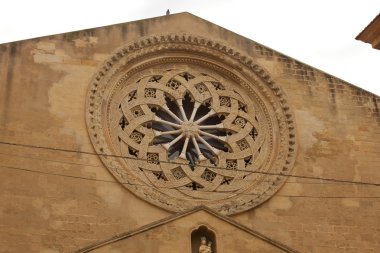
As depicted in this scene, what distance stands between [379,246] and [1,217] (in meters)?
6.31

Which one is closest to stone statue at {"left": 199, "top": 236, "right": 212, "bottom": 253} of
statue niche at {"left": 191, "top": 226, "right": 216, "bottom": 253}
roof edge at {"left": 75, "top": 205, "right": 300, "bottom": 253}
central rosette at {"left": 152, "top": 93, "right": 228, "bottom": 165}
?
statue niche at {"left": 191, "top": 226, "right": 216, "bottom": 253}

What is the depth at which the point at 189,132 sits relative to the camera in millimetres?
14266

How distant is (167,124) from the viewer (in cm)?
1430

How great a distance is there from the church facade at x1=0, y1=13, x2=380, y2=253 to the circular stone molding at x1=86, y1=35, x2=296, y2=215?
0.9 inches

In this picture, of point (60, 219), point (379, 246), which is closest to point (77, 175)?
point (60, 219)

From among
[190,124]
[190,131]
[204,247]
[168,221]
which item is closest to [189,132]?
[190,131]

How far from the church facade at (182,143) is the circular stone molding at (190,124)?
2 cm

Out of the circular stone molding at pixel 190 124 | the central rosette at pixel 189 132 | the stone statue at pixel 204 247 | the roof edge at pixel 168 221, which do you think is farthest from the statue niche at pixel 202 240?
the central rosette at pixel 189 132

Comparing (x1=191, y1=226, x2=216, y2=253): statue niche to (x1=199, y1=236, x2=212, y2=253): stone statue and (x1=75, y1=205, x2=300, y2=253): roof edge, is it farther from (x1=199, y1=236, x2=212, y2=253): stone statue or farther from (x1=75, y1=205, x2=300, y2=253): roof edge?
(x1=75, y1=205, x2=300, y2=253): roof edge

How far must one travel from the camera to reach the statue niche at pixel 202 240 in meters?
11.0

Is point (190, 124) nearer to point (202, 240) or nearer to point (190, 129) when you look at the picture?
point (190, 129)

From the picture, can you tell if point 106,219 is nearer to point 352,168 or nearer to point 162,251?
point 162,251

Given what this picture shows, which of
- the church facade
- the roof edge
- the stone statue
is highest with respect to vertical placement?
the church facade

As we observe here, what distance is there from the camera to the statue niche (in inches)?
433
